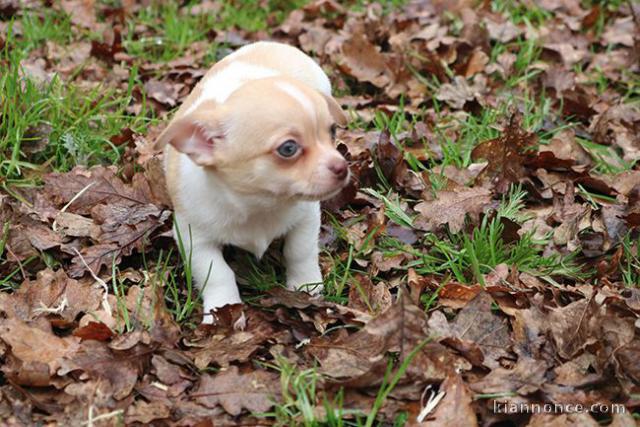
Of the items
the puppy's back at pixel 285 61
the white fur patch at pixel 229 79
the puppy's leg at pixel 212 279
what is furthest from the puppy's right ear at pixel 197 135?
the puppy's back at pixel 285 61

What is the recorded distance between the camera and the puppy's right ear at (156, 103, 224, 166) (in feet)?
10.2

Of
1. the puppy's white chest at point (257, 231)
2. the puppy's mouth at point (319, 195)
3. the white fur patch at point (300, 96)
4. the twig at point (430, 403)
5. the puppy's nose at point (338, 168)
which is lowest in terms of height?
the twig at point (430, 403)

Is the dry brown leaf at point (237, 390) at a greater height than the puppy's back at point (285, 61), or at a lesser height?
lesser

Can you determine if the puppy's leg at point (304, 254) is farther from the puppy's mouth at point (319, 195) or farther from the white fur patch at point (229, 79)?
the white fur patch at point (229, 79)

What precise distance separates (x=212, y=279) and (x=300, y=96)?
0.98 metres

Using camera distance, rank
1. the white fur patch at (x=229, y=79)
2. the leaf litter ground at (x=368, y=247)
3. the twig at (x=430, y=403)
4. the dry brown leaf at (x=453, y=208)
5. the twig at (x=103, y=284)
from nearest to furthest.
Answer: the twig at (x=430, y=403) < the leaf litter ground at (x=368, y=247) < the twig at (x=103, y=284) < the white fur patch at (x=229, y=79) < the dry brown leaf at (x=453, y=208)

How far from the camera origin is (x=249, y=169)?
3.10 m

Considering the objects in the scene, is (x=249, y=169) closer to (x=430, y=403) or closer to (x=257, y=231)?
(x=257, y=231)

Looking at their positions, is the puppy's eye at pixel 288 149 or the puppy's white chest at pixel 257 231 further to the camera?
the puppy's white chest at pixel 257 231

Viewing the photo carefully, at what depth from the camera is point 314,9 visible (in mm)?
6887

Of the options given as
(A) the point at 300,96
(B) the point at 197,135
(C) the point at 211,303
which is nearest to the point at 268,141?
(A) the point at 300,96

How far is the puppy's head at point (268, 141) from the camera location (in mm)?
3014

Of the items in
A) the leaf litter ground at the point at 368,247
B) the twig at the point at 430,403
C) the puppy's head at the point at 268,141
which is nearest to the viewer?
the twig at the point at 430,403

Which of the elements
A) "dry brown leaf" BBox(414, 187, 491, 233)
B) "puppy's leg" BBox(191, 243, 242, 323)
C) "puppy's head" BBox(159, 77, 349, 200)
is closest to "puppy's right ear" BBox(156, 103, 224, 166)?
"puppy's head" BBox(159, 77, 349, 200)
